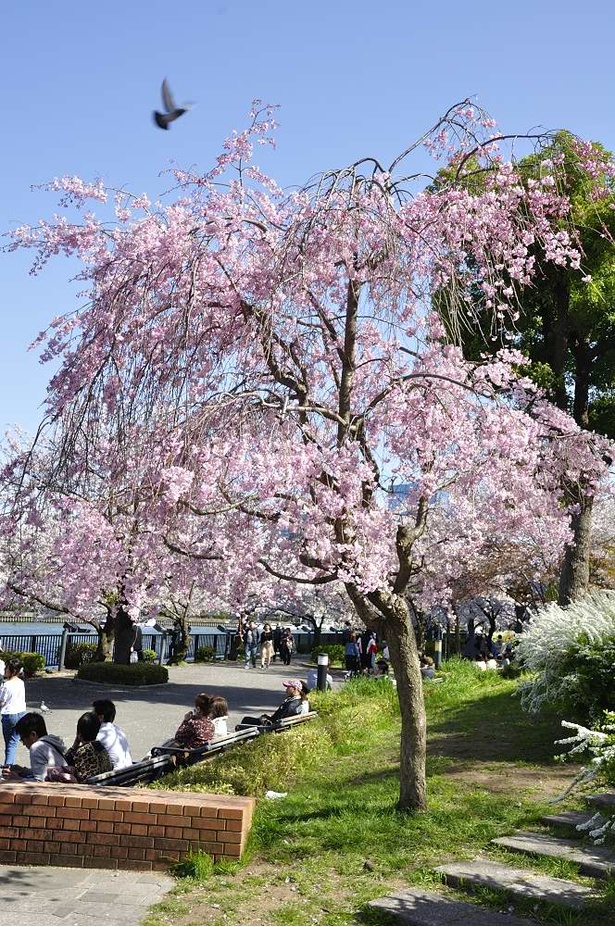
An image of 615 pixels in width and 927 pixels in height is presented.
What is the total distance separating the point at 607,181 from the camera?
14508 millimetres

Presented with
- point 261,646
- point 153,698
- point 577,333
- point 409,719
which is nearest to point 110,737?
point 409,719

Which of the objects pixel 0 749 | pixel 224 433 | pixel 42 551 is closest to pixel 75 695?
pixel 42 551

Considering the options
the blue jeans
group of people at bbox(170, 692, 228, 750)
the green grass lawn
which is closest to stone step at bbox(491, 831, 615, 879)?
the green grass lawn

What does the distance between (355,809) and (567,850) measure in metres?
2.07

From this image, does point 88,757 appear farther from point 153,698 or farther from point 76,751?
point 153,698

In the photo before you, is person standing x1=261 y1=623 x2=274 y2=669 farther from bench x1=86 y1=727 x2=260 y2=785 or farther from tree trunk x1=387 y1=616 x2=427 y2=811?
tree trunk x1=387 y1=616 x2=427 y2=811

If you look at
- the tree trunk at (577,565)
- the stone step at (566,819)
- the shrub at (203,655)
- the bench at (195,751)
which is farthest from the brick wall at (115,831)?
the shrub at (203,655)

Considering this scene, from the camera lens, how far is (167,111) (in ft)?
18.4

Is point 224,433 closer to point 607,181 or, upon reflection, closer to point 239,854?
point 239,854

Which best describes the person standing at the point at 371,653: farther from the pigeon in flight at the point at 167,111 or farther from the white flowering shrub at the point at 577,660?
the pigeon in flight at the point at 167,111

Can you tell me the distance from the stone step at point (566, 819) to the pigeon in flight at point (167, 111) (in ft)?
19.9

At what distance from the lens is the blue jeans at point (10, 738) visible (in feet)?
35.9

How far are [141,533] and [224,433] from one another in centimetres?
160

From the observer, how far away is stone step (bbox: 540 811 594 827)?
7.01 metres
